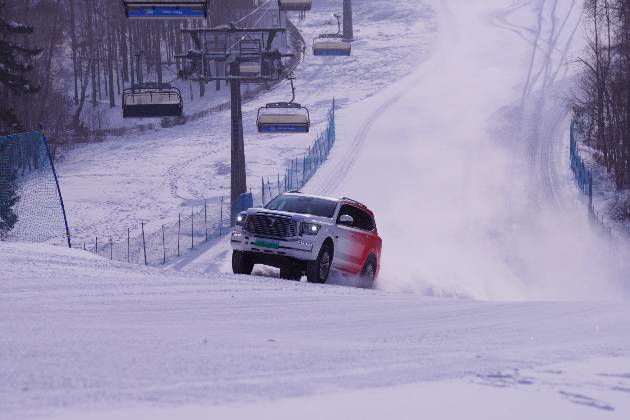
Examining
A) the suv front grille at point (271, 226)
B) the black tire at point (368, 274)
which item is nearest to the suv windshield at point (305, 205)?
the suv front grille at point (271, 226)

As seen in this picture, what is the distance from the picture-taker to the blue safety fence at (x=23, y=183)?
63.1 ft

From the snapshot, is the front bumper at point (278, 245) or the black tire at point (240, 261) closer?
the front bumper at point (278, 245)

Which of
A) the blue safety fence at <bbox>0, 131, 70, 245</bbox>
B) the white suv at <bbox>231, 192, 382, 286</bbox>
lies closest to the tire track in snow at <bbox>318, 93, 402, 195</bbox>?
the blue safety fence at <bbox>0, 131, 70, 245</bbox>

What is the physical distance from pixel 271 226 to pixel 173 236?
18.5 metres

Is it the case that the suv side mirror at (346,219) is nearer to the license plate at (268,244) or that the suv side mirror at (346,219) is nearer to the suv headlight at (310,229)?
the suv headlight at (310,229)

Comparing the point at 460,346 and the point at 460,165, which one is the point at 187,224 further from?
the point at 460,346

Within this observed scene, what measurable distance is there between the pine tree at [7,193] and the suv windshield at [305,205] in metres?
5.46

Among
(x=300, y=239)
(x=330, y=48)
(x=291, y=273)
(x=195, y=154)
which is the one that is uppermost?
(x=330, y=48)

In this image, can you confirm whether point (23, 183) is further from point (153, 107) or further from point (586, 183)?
point (586, 183)

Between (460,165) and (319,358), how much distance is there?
4231 cm

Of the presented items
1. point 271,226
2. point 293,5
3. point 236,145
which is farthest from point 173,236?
point 271,226

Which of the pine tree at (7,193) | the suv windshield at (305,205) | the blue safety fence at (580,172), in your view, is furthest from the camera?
the blue safety fence at (580,172)

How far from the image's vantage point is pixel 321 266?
662 inches

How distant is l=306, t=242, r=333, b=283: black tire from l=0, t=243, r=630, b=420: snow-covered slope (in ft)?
13.7
